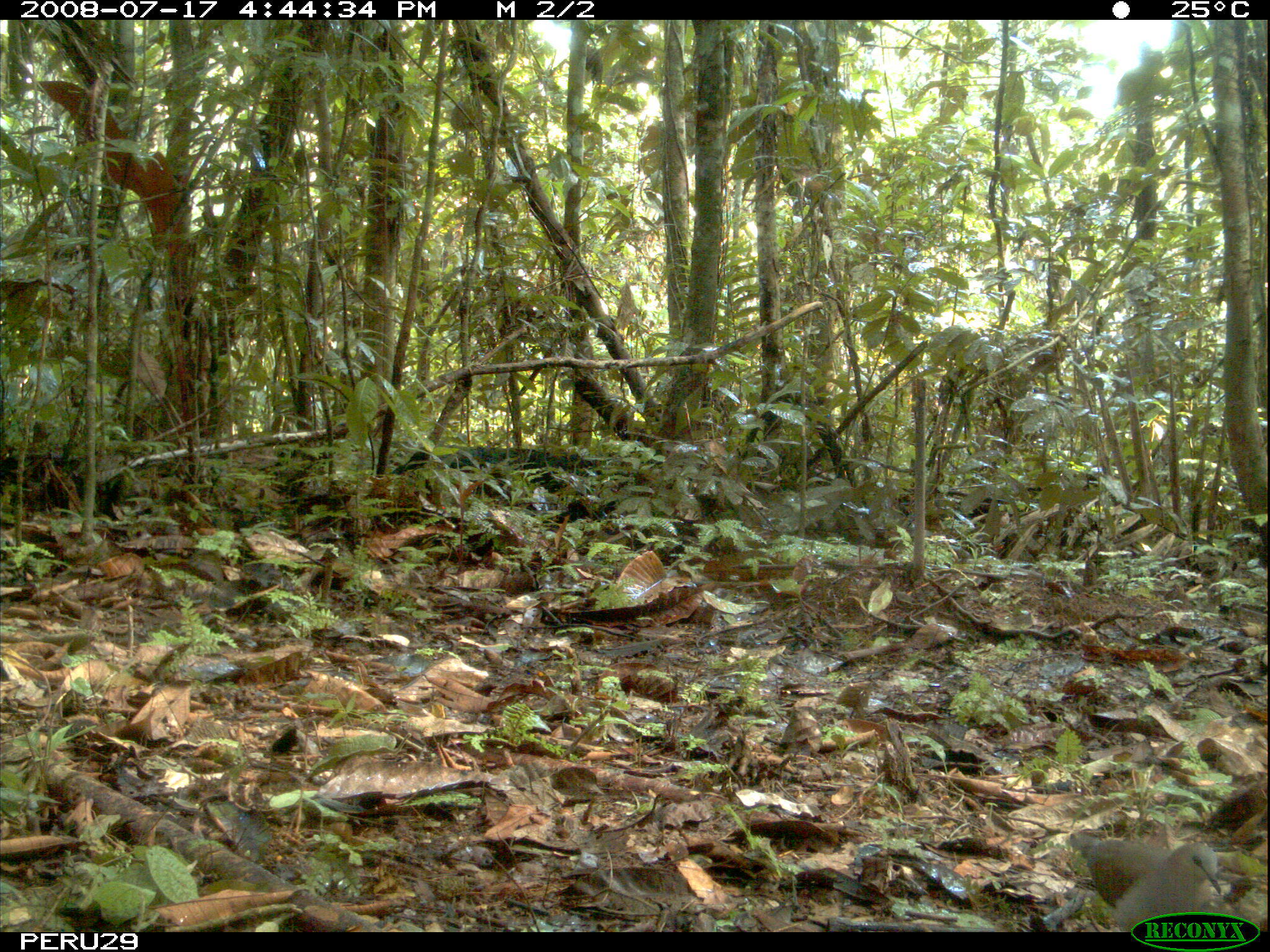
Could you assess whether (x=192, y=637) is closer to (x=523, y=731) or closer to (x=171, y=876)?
(x=523, y=731)

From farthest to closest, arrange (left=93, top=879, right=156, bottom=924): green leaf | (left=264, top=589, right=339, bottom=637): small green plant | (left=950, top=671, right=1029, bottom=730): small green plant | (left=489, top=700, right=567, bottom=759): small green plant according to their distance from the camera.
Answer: (left=264, top=589, right=339, bottom=637): small green plant < (left=950, top=671, right=1029, bottom=730): small green plant < (left=489, top=700, right=567, bottom=759): small green plant < (left=93, top=879, right=156, bottom=924): green leaf

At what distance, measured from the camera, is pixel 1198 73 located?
1268mm

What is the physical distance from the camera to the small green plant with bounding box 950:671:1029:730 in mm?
2234

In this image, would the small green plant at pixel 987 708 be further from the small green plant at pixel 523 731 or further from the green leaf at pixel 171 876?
the green leaf at pixel 171 876

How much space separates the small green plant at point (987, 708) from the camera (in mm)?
2234

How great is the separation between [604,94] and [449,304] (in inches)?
80.0

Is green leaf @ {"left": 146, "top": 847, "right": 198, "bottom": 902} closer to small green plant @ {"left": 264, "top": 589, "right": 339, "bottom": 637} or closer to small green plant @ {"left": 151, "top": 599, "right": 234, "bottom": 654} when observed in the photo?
small green plant @ {"left": 151, "top": 599, "right": 234, "bottom": 654}

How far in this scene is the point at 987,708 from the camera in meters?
2.25

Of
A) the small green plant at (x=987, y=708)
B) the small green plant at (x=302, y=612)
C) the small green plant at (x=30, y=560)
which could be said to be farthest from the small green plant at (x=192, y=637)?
the small green plant at (x=987, y=708)

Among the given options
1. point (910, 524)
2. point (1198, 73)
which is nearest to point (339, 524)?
point (910, 524)

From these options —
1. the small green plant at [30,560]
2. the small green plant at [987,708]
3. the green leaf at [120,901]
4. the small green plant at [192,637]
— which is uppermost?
the small green plant at [30,560]

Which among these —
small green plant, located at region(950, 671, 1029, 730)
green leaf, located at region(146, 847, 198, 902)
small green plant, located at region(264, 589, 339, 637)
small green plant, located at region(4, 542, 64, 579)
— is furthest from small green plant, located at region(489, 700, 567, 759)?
small green plant, located at region(4, 542, 64, 579)

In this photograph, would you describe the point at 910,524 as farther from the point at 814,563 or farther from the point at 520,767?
the point at 520,767

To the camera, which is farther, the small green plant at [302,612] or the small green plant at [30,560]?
the small green plant at [302,612]
